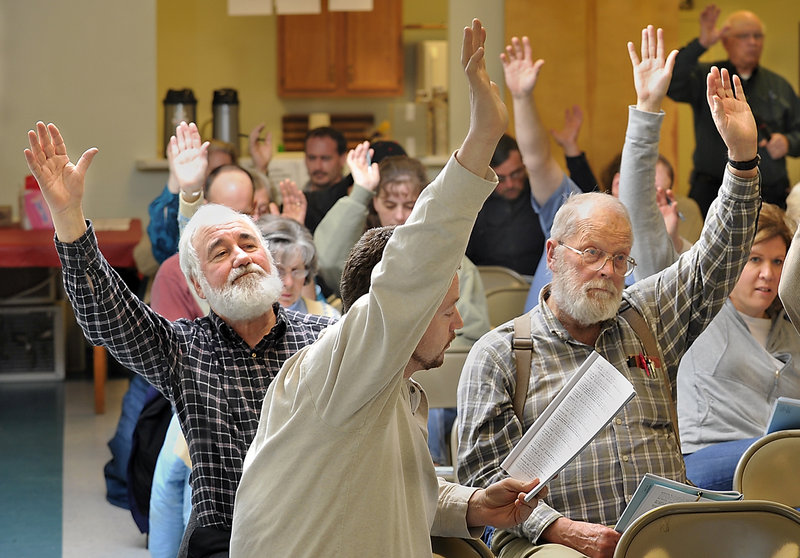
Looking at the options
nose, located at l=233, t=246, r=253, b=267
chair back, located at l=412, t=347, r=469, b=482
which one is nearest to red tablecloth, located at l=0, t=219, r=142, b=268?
chair back, located at l=412, t=347, r=469, b=482

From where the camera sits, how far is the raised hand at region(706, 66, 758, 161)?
2627mm

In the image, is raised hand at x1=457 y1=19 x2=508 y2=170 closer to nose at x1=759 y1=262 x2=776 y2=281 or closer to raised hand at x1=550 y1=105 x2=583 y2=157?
nose at x1=759 y1=262 x2=776 y2=281

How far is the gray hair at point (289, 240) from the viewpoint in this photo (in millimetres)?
3533

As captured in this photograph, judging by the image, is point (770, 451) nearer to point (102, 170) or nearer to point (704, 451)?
point (704, 451)

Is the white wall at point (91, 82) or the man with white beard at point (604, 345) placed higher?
the white wall at point (91, 82)

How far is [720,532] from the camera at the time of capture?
221 centimetres

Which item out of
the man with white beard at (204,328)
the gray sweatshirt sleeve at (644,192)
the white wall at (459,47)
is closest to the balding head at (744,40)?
the white wall at (459,47)

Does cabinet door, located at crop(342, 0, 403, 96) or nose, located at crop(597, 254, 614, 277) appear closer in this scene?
nose, located at crop(597, 254, 614, 277)

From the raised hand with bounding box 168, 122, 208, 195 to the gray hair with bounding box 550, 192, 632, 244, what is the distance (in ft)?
3.74

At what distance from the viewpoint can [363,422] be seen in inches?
66.0

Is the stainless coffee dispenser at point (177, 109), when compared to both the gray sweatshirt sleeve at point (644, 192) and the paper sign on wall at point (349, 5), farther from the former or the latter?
the gray sweatshirt sleeve at point (644, 192)

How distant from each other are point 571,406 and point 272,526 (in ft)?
2.20

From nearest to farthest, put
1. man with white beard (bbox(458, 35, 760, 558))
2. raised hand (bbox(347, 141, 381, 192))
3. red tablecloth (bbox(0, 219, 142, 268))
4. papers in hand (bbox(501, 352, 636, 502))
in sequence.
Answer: papers in hand (bbox(501, 352, 636, 502)), man with white beard (bbox(458, 35, 760, 558)), raised hand (bbox(347, 141, 381, 192)), red tablecloth (bbox(0, 219, 142, 268))

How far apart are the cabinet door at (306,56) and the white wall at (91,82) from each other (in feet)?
11.6
